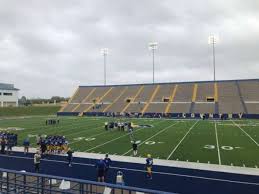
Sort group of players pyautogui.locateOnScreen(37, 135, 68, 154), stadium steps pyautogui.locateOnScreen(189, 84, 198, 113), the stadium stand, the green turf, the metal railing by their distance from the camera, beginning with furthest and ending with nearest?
1. the green turf
2. stadium steps pyautogui.locateOnScreen(189, 84, 198, 113)
3. the stadium stand
4. group of players pyautogui.locateOnScreen(37, 135, 68, 154)
5. the metal railing

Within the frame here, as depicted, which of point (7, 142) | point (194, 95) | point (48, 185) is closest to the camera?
point (48, 185)

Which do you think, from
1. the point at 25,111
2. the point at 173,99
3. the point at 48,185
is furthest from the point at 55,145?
the point at 25,111

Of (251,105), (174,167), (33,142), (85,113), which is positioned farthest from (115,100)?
(174,167)

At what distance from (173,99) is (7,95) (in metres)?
56.4

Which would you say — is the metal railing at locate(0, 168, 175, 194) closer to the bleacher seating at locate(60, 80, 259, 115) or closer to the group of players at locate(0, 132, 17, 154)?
the group of players at locate(0, 132, 17, 154)

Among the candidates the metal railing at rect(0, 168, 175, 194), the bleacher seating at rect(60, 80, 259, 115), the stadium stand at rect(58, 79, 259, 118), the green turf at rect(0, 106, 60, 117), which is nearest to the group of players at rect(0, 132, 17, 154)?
the metal railing at rect(0, 168, 175, 194)

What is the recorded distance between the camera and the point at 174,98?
55500 mm

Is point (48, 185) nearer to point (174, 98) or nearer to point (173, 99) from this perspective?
point (173, 99)

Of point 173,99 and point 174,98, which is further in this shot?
point 174,98

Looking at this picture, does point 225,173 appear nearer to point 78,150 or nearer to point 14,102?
point 78,150

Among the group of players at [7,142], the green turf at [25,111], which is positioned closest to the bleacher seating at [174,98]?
the green turf at [25,111]

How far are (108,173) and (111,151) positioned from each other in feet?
17.8

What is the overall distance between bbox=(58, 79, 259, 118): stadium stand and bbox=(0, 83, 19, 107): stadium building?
105 ft

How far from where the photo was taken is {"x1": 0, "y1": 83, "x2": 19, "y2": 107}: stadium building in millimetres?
86244
